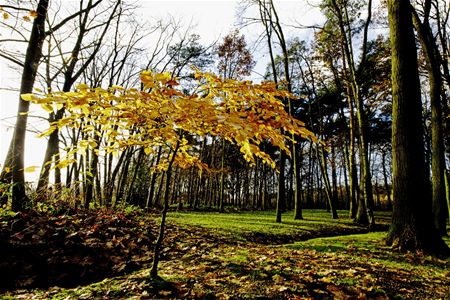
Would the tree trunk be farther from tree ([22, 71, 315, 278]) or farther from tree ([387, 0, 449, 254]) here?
tree ([387, 0, 449, 254])

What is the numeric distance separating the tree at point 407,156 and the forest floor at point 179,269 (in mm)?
387

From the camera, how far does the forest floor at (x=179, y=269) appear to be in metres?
2.65

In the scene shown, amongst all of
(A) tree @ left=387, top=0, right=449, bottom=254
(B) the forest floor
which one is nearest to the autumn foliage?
(B) the forest floor

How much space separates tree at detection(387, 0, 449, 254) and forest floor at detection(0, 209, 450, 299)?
0.39 m

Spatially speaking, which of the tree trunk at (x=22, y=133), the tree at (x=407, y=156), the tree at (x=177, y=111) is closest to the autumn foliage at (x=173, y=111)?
the tree at (x=177, y=111)

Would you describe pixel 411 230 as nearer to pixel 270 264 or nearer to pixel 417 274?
pixel 417 274

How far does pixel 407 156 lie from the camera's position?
4.56 meters

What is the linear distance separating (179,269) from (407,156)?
4394mm

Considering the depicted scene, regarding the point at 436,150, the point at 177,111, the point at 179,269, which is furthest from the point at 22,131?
the point at 436,150

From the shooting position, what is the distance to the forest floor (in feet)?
8.71

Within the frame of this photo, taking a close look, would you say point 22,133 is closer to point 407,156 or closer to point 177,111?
point 177,111

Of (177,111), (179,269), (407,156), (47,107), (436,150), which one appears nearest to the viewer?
(47,107)

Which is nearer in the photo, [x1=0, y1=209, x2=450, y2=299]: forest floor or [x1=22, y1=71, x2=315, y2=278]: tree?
[x1=22, y1=71, x2=315, y2=278]: tree

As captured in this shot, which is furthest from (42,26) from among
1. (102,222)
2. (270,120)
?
(270,120)
